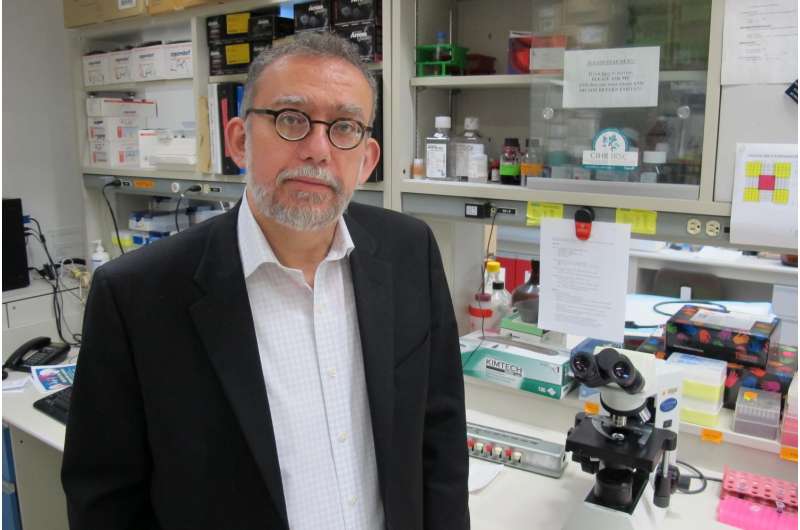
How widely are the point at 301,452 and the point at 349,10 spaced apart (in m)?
1.32

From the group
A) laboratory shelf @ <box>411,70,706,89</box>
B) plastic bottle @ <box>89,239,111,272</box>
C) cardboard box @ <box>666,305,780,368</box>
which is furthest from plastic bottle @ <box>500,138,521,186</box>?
plastic bottle @ <box>89,239,111,272</box>

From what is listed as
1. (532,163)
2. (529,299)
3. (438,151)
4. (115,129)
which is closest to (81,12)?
(115,129)

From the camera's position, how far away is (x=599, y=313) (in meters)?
1.64

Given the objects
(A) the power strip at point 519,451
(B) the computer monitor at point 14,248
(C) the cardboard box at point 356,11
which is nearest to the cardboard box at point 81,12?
(B) the computer monitor at point 14,248

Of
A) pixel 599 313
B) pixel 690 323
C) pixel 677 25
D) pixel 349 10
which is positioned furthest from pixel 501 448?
pixel 349 10

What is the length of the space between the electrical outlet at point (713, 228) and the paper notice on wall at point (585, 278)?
176mm

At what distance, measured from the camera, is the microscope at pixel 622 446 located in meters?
1.29

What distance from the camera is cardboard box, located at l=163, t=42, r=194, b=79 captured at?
2.29 metres

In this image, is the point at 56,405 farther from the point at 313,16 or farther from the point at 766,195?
the point at 766,195

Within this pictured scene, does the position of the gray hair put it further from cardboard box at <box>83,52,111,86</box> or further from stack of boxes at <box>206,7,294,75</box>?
cardboard box at <box>83,52,111,86</box>

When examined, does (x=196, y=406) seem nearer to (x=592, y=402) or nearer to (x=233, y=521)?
(x=233, y=521)

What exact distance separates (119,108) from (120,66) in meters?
0.21

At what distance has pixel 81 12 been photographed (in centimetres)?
252

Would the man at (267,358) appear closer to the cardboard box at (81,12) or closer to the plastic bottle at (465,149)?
the plastic bottle at (465,149)
